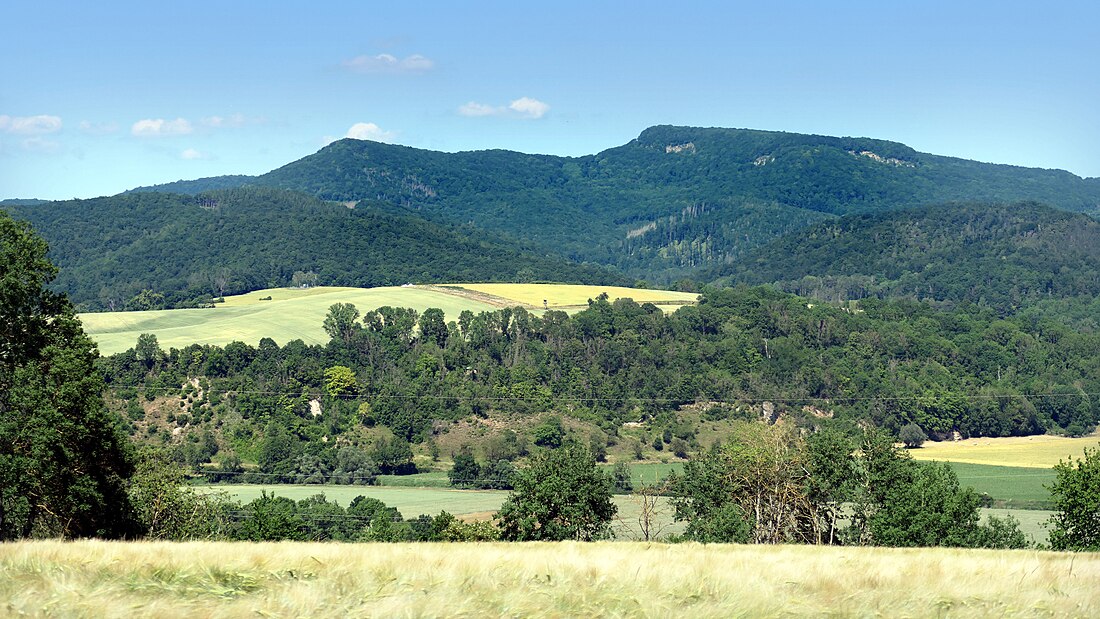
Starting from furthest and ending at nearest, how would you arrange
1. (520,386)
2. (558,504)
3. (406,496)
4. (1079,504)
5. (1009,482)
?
(520,386)
(1009,482)
(406,496)
(558,504)
(1079,504)

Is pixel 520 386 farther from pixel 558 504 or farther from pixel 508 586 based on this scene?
pixel 508 586

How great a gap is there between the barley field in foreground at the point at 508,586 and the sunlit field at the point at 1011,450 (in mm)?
119320

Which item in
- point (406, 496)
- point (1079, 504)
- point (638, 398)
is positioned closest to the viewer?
point (1079, 504)

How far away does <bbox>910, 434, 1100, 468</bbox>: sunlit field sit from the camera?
135 m

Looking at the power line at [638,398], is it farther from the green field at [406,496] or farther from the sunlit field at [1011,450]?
the green field at [406,496]

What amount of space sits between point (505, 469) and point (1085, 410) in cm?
10521

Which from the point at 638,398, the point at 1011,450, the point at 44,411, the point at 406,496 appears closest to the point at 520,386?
the point at 638,398

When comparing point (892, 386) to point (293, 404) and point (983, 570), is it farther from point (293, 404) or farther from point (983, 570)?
point (983, 570)

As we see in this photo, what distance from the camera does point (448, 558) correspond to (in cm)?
1920

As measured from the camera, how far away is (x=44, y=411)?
3356 cm

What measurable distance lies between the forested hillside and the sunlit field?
5.91m

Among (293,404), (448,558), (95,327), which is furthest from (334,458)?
(448,558)

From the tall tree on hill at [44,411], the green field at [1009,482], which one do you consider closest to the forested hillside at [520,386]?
the green field at [1009,482]

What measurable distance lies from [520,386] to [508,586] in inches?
5843
